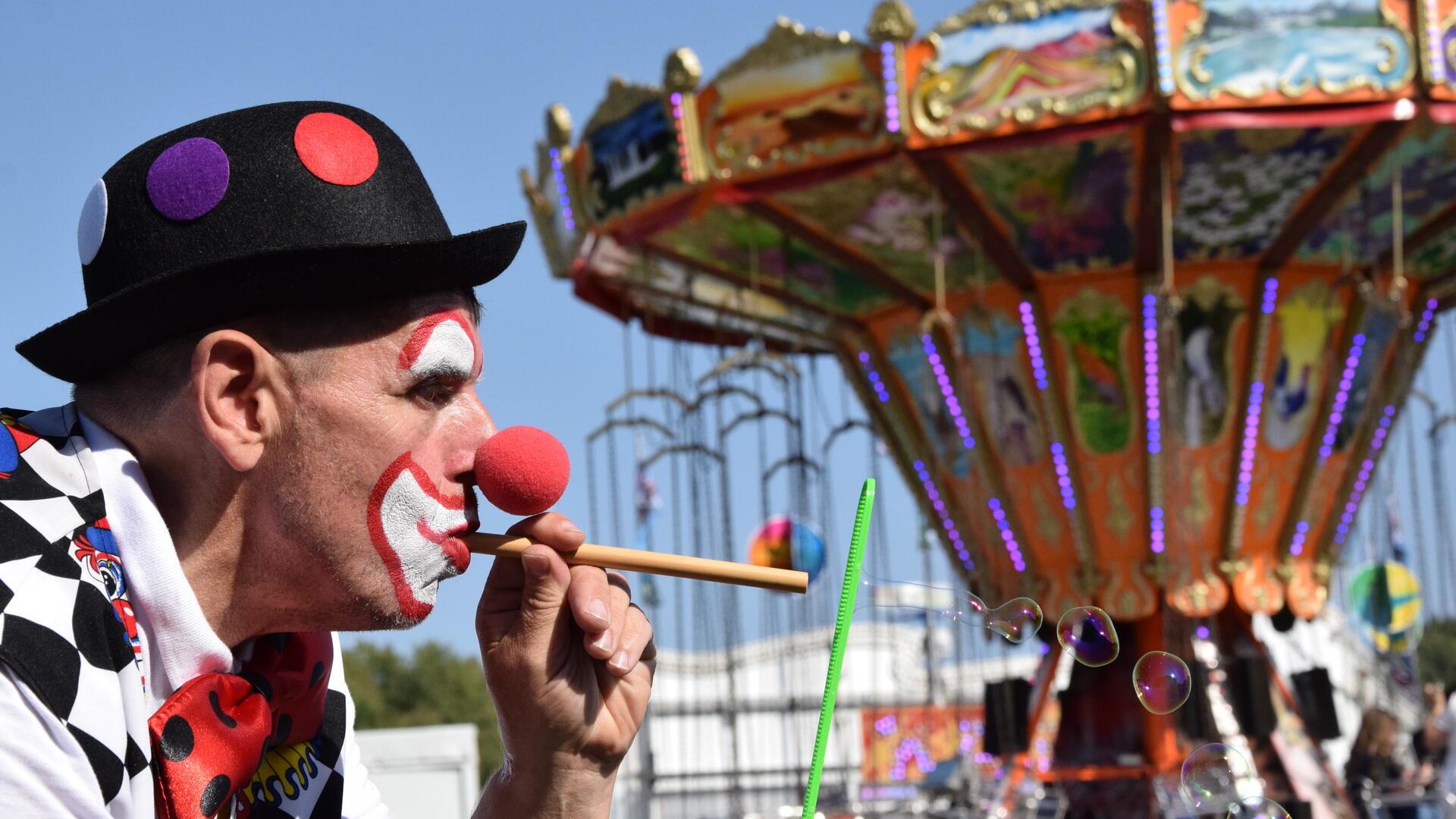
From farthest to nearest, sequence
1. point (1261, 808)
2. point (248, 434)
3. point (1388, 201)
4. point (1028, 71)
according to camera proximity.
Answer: point (1388, 201), point (1028, 71), point (1261, 808), point (248, 434)

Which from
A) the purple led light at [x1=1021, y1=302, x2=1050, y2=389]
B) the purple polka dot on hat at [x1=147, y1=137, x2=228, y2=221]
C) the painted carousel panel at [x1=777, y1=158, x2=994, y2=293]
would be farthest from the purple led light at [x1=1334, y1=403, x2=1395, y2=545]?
the purple polka dot on hat at [x1=147, y1=137, x2=228, y2=221]

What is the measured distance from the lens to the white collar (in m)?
1.63

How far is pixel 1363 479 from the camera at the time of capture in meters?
10.6

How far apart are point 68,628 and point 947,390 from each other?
29.9 feet

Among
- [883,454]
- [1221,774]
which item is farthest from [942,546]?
[1221,774]

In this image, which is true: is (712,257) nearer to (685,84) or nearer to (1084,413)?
(685,84)

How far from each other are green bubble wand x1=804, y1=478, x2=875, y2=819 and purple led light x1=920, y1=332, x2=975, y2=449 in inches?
340

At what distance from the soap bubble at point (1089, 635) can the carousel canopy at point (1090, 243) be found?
572 centimetres

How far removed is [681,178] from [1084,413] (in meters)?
2.99

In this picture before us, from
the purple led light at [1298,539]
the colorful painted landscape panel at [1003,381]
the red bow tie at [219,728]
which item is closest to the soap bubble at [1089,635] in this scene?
the red bow tie at [219,728]

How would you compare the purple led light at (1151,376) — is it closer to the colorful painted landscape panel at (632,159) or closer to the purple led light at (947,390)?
the purple led light at (947,390)

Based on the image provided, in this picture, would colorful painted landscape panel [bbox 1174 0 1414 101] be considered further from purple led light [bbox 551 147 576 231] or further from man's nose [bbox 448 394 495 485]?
man's nose [bbox 448 394 495 485]

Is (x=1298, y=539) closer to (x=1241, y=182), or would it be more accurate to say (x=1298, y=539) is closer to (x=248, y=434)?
(x=1241, y=182)

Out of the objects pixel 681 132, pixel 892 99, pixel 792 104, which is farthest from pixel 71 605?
pixel 681 132
